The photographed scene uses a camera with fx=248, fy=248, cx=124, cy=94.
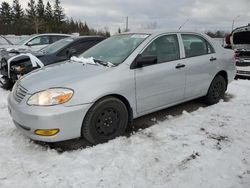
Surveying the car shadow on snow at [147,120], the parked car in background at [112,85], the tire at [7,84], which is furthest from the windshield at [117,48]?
the tire at [7,84]

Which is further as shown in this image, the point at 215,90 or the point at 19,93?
the point at 215,90

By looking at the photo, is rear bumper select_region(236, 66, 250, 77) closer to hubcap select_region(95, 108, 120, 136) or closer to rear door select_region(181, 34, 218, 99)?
rear door select_region(181, 34, 218, 99)

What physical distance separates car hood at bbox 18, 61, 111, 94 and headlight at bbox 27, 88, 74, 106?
0.08 metres

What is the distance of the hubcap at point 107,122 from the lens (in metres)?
3.42

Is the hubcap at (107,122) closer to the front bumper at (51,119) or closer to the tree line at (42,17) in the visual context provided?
the front bumper at (51,119)

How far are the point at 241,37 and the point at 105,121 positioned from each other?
262 inches

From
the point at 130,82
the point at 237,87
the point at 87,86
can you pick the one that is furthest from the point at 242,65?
the point at 87,86

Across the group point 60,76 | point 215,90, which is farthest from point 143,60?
point 215,90

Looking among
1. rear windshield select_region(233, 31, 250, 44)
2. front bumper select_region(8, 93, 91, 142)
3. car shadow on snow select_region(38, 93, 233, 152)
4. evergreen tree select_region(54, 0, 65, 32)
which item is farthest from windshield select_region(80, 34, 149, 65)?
evergreen tree select_region(54, 0, 65, 32)

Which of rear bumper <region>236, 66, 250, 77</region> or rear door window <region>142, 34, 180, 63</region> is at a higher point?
rear door window <region>142, 34, 180, 63</region>

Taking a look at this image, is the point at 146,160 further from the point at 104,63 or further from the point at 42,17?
the point at 42,17

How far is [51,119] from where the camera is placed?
300 centimetres

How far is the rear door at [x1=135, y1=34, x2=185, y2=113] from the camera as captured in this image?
379 centimetres

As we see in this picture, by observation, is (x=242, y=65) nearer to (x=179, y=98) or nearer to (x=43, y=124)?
(x=179, y=98)
